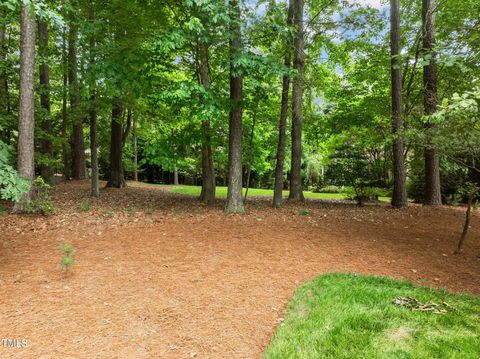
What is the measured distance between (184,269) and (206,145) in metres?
4.81

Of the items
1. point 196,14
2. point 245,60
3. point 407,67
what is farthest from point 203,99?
point 407,67

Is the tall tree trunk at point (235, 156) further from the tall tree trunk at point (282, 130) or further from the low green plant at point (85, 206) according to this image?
the low green plant at point (85, 206)

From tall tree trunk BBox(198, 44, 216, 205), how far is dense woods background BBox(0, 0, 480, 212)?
0.13 ft

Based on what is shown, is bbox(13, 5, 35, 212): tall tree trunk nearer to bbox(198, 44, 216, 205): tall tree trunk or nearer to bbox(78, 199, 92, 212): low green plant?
bbox(78, 199, 92, 212): low green plant

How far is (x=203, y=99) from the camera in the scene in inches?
279

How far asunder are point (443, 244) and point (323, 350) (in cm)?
448

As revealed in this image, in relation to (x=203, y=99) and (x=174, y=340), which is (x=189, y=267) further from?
(x=203, y=99)

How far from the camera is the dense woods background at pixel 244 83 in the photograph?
6496mm

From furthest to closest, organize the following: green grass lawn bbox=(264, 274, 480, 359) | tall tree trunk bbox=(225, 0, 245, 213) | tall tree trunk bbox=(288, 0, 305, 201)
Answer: tall tree trunk bbox=(288, 0, 305, 201) < tall tree trunk bbox=(225, 0, 245, 213) < green grass lawn bbox=(264, 274, 480, 359)

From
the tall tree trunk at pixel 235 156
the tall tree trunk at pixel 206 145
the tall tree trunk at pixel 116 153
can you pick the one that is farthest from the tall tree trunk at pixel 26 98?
the tall tree trunk at pixel 116 153

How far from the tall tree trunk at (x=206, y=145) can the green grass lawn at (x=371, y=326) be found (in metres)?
5.34

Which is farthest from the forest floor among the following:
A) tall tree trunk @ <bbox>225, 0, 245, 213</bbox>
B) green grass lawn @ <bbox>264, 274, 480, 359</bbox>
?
tall tree trunk @ <bbox>225, 0, 245, 213</bbox>

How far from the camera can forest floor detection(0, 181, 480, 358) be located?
9.18 ft

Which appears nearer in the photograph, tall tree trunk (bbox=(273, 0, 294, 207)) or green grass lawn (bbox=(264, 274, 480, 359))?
green grass lawn (bbox=(264, 274, 480, 359))
